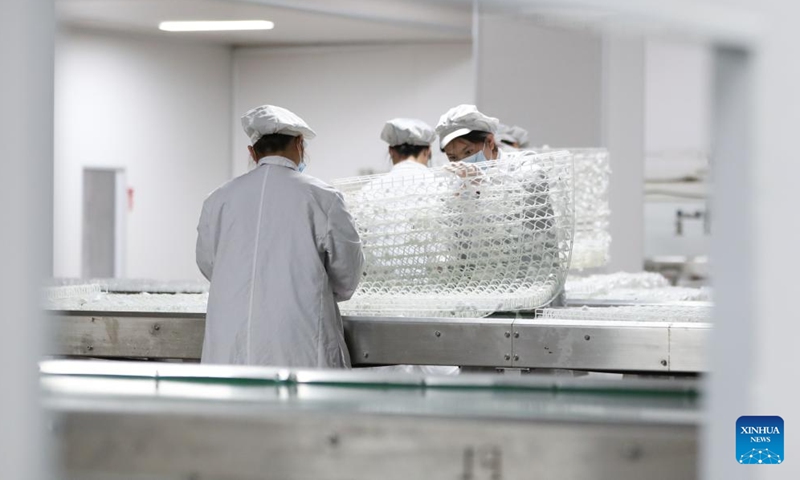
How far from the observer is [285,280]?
7.93ft

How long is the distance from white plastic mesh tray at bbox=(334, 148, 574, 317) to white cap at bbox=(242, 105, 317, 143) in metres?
0.24

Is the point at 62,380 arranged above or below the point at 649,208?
below

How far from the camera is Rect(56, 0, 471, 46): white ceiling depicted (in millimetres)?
7082

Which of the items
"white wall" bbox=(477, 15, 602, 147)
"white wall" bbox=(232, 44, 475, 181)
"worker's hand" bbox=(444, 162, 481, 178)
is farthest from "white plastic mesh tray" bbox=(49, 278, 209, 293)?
"white wall" bbox=(232, 44, 475, 181)

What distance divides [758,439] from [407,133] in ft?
7.88

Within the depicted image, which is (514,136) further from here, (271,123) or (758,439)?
(758,439)

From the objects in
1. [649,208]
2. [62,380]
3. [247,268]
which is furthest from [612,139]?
[62,380]

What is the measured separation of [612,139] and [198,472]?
479 cm

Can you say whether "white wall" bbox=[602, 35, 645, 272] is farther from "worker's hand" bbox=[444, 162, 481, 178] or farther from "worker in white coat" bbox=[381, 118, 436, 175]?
"worker's hand" bbox=[444, 162, 481, 178]

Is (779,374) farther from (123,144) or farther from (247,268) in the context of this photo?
(123,144)

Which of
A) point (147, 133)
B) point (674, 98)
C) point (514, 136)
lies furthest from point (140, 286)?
point (147, 133)

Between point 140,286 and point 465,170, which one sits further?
point 140,286

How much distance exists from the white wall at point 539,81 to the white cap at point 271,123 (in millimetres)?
3012

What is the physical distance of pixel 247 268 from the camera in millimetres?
2441
